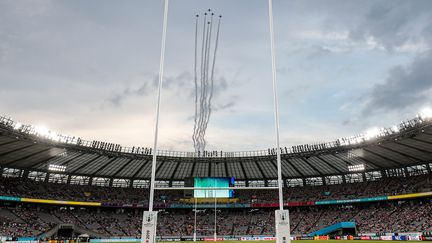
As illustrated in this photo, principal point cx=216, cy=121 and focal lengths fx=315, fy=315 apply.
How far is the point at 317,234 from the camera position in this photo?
52.2 m

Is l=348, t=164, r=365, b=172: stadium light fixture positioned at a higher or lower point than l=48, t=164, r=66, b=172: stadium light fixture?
higher

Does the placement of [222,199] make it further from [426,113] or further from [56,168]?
[426,113]

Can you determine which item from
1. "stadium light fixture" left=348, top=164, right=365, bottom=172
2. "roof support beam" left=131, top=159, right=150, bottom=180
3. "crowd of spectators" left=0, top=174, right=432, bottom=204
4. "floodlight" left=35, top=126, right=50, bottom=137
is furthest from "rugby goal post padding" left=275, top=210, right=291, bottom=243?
"stadium light fixture" left=348, top=164, right=365, bottom=172

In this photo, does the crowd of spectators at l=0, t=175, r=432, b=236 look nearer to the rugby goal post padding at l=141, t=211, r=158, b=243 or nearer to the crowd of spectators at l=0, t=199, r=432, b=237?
the crowd of spectators at l=0, t=199, r=432, b=237

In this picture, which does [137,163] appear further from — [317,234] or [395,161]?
[395,161]

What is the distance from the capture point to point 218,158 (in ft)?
181

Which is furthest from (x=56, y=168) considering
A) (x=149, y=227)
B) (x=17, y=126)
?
(x=149, y=227)

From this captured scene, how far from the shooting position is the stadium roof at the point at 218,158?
40625 mm

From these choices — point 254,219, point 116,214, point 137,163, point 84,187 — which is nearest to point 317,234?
point 254,219

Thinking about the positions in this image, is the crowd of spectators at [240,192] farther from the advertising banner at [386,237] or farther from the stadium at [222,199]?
the advertising banner at [386,237]

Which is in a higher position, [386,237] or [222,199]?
[222,199]

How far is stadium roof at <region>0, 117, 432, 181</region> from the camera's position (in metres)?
40.6

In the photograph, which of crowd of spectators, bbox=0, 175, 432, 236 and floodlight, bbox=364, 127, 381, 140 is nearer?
floodlight, bbox=364, 127, 381, 140

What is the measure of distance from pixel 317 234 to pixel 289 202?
9.60 meters
